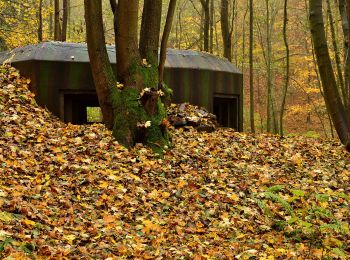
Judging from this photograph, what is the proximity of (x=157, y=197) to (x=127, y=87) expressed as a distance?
2.88 metres

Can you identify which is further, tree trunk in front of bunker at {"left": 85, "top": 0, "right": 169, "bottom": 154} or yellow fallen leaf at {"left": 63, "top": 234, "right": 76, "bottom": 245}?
tree trunk in front of bunker at {"left": 85, "top": 0, "right": 169, "bottom": 154}

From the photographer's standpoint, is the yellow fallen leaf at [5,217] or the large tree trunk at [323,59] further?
the large tree trunk at [323,59]

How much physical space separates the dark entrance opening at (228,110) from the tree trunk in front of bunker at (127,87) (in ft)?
14.7

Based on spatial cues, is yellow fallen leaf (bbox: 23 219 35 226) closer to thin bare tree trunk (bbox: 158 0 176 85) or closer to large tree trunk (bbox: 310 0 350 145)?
thin bare tree trunk (bbox: 158 0 176 85)

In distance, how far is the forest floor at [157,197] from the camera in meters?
4.18

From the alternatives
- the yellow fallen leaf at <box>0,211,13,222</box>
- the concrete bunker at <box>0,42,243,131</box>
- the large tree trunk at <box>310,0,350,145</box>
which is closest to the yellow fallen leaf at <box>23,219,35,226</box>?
the yellow fallen leaf at <box>0,211,13,222</box>

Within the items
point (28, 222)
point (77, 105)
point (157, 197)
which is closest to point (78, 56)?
point (77, 105)

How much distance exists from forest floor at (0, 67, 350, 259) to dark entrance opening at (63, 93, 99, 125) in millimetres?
1318

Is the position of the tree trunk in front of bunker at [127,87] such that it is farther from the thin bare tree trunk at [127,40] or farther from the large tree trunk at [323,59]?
the large tree trunk at [323,59]

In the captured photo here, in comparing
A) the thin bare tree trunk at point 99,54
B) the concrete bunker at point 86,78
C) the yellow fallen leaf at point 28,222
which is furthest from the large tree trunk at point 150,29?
the yellow fallen leaf at point 28,222

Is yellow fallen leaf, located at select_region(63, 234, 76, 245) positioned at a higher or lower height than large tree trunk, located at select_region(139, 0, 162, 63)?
lower

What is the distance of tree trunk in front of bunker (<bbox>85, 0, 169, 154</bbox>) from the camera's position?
25.2 ft

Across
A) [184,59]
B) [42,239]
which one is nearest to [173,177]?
[42,239]

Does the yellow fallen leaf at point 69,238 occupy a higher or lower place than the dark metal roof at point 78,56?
lower
